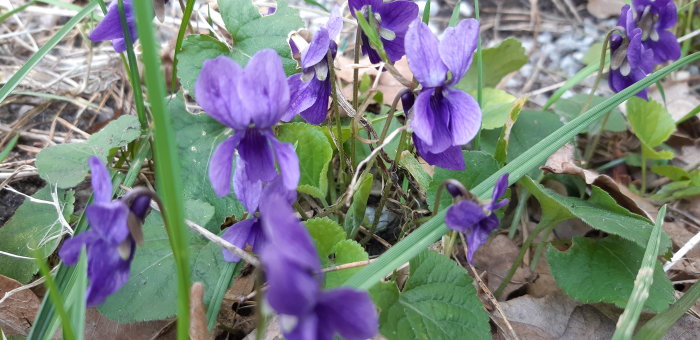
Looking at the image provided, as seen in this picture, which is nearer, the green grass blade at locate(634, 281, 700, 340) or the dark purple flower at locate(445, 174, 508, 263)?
the dark purple flower at locate(445, 174, 508, 263)

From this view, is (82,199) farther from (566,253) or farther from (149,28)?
(566,253)

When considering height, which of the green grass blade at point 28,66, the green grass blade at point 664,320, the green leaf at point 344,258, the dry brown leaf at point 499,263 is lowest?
the dry brown leaf at point 499,263

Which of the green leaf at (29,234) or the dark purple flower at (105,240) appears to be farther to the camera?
the green leaf at (29,234)

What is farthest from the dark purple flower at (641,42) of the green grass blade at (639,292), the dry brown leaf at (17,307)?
the dry brown leaf at (17,307)

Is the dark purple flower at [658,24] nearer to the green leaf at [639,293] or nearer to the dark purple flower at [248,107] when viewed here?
the green leaf at [639,293]

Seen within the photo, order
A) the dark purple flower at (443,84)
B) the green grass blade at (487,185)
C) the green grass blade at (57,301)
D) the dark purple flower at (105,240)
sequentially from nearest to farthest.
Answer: the green grass blade at (57,301)
the dark purple flower at (105,240)
the green grass blade at (487,185)
the dark purple flower at (443,84)

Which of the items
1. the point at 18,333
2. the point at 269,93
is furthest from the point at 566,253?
the point at 18,333

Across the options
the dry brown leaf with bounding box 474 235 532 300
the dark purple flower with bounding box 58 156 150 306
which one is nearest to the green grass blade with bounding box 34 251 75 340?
the dark purple flower with bounding box 58 156 150 306

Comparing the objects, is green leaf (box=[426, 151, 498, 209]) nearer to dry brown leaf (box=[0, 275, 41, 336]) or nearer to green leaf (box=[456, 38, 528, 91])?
green leaf (box=[456, 38, 528, 91])
